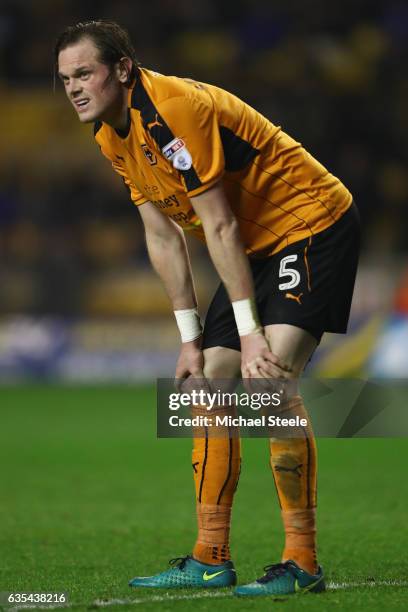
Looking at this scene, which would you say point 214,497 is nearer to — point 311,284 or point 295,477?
point 295,477

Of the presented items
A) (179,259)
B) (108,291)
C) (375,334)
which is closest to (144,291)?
(108,291)

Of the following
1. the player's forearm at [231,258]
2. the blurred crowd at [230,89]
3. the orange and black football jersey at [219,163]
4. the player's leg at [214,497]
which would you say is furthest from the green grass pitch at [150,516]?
the blurred crowd at [230,89]

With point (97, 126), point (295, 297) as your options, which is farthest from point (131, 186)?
point (295, 297)

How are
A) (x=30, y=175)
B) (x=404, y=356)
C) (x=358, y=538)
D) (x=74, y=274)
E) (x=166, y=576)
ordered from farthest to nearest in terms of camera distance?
(x=30, y=175) < (x=74, y=274) < (x=404, y=356) < (x=358, y=538) < (x=166, y=576)

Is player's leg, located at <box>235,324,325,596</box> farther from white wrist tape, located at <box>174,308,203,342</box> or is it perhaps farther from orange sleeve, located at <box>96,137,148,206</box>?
orange sleeve, located at <box>96,137,148,206</box>

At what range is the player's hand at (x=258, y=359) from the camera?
3.77 meters

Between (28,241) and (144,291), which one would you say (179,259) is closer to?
(144,291)

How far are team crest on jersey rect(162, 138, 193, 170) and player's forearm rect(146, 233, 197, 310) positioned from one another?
0.57 meters

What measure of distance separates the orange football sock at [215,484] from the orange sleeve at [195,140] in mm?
843

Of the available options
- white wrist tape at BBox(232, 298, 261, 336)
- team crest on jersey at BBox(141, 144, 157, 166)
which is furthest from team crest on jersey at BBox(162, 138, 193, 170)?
white wrist tape at BBox(232, 298, 261, 336)

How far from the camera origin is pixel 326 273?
3.97m

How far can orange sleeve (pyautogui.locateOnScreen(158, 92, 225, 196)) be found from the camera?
146 inches

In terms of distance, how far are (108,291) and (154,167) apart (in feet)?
37.0

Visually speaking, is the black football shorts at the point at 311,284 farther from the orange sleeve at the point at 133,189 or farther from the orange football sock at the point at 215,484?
the orange sleeve at the point at 133,189
